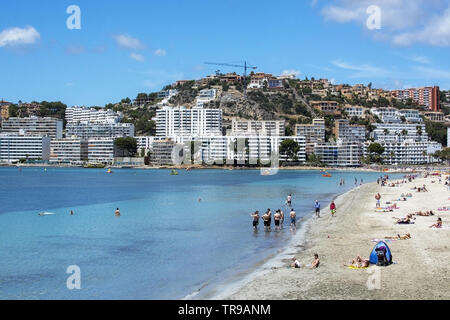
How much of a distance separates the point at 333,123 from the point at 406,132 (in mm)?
27909

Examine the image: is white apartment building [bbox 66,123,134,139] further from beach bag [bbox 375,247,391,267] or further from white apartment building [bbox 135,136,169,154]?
beach bag [bbox 375,247,391,267]

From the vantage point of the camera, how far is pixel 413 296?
12.9 meters

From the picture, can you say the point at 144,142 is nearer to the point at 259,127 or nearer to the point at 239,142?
the point at 239,142

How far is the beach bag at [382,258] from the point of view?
54.6 ft

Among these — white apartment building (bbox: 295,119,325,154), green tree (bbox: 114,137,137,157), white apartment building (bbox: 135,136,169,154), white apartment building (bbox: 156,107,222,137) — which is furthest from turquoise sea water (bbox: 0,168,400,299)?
white apartment building (bbox: 156,107,222,137)

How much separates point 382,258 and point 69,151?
177386 millimetres

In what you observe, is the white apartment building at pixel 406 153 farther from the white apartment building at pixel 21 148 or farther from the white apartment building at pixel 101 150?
the white apartment building at pixel 21 148

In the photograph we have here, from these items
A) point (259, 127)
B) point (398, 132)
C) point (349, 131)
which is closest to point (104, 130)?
point (259, 127)

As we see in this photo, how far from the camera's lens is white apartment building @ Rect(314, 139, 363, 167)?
162 meters

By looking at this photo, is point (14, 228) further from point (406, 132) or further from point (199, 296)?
point (406, 132)

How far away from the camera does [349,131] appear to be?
7062 inches
